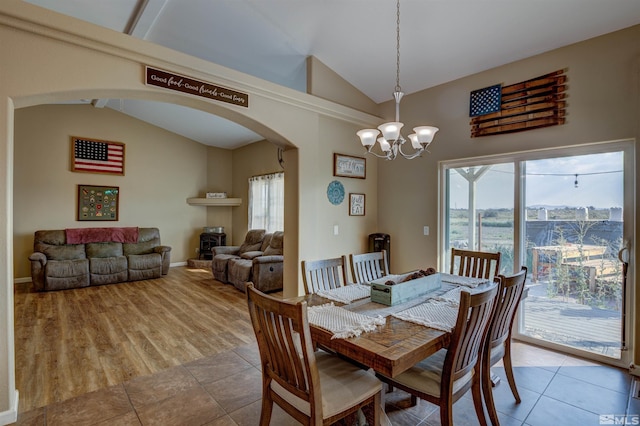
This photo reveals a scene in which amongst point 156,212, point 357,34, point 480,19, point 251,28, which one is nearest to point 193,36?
point 251,28

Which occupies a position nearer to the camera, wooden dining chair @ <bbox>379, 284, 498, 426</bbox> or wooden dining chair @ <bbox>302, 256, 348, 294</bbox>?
wooden dining chair @ <bbox>379, 284, 498, 426</bbox>

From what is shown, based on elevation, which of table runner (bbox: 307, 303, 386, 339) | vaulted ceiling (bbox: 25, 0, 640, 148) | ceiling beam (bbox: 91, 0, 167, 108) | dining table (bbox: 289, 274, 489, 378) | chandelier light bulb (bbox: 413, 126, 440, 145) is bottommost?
dining table (bbox: 289, 274, 489, 378)

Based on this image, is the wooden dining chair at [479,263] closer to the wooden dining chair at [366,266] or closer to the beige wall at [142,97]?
the wooden dining chair at [366,266]

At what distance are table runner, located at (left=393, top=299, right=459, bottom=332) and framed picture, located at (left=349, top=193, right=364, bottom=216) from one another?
2.30 meters

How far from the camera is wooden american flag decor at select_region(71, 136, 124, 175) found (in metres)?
6.14

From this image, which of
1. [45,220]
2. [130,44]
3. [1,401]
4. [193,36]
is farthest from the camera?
[45,220]

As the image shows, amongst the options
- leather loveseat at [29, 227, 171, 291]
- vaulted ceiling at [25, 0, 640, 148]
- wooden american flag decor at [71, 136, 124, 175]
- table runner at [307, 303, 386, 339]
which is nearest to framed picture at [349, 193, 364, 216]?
vaulted ceiling at [25, 0, 640, 148]

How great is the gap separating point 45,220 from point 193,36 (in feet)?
15.8

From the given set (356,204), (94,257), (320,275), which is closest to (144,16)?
(356,204)

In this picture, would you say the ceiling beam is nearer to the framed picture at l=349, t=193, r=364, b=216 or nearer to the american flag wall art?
the framed picture at l=349, t=193, r=364, b=216

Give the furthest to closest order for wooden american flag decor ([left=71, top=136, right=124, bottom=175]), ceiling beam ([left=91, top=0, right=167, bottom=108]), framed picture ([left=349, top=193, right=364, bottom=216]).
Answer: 1. wooden american flag decor ([left=71, top=136, right=124, bottom=175])
2. framed picture ([left=349, top=193, right=364, bottom=216])
3. ceiling beam ([left=91, top=0, right=167, bottom=108])

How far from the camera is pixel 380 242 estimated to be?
14.2 feet

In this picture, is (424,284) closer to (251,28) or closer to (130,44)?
(130,44)

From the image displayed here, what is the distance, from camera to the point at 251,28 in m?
→ 3.53
